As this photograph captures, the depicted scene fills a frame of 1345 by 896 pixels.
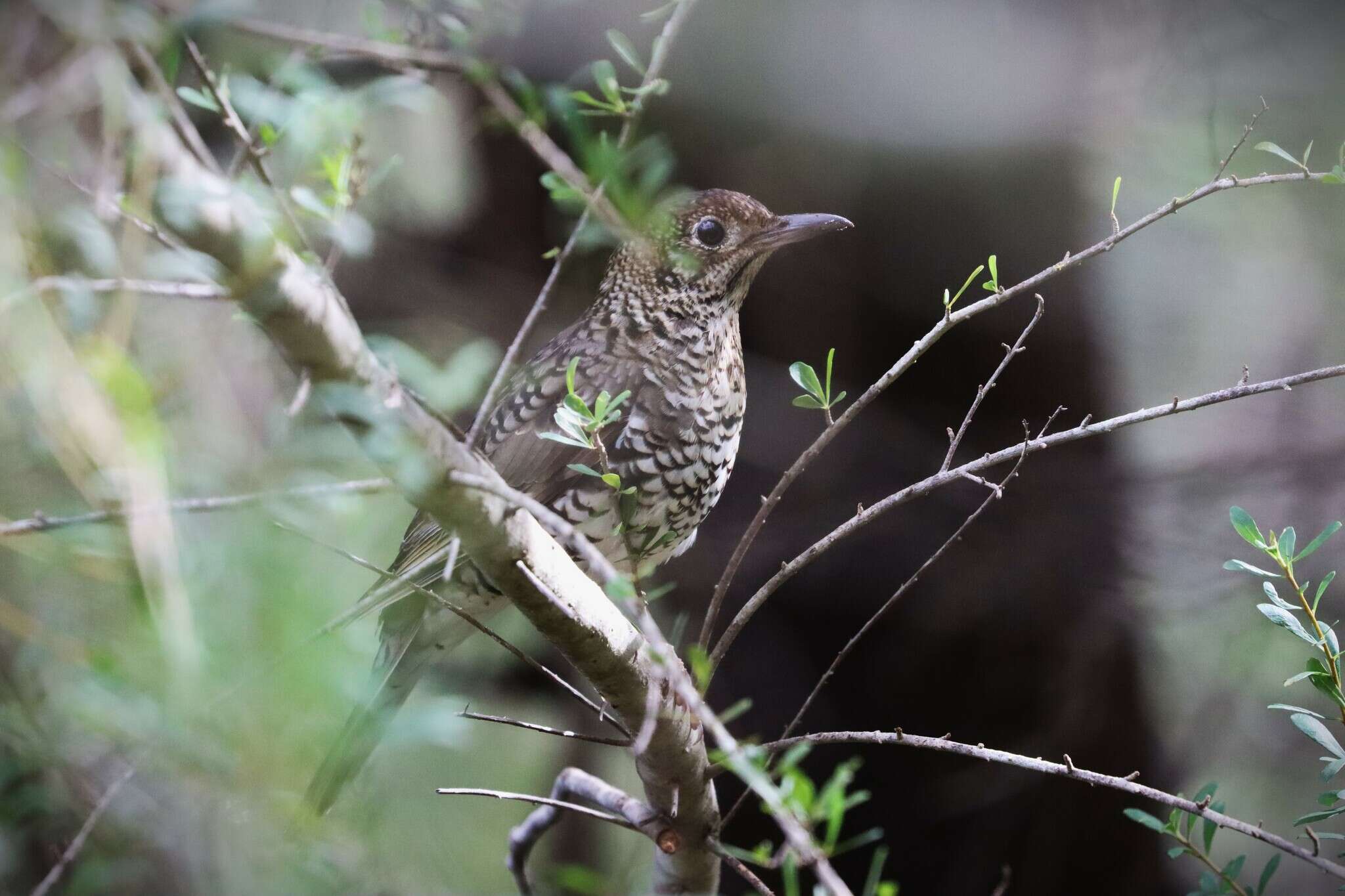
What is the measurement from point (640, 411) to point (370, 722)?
111 cm

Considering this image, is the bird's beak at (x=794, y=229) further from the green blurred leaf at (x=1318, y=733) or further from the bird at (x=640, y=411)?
the green blurred leaf at (x=1318, y=733)

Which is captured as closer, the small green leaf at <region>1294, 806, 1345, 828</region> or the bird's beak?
the small green leaf at <region>1294, 806, 1345, 828</region>

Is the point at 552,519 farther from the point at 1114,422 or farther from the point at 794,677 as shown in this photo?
the point at 794,677

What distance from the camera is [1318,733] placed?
1.56 metres

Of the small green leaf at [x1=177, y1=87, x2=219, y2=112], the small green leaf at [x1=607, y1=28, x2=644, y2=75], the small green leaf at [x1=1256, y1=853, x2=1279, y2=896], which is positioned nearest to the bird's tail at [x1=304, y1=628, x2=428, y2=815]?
the small green leaf at [x1=177, y1=87, x2=219, y2=112]

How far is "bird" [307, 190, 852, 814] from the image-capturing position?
2584mm

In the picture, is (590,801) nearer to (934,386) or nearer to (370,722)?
(370,722)

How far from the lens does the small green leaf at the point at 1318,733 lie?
1.54m

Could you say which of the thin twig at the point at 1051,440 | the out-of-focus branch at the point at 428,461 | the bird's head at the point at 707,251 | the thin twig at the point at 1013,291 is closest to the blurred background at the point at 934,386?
the bird's head at the point at 707,251

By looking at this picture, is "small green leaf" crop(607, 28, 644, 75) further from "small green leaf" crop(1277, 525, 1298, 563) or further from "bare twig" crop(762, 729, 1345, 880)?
"small green leaf" crop(1277, 525, 1298, 563)

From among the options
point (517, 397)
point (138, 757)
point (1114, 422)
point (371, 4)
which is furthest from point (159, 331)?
point (1114, 422)

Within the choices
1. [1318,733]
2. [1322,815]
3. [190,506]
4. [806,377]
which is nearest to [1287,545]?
[1318,733]

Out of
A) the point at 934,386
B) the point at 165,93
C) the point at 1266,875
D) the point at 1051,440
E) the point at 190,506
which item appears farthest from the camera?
the point at 934,386

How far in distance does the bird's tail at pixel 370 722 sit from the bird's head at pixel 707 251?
3.63 feet
